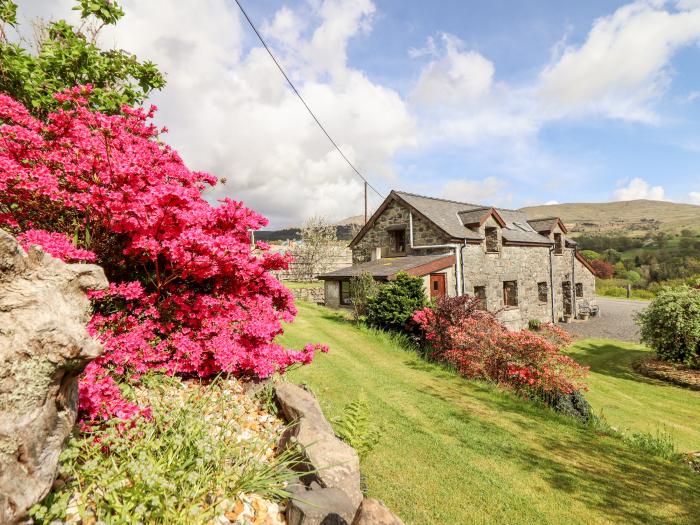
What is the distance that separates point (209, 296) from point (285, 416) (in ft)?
6.33

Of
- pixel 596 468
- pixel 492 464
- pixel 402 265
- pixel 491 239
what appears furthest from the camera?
pixel 491 239

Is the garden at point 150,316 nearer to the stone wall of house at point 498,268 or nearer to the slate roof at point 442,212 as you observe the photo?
the stone wall of house at point 498,268

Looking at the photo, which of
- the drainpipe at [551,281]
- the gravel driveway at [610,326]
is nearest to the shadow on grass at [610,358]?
the gravel driveway at [610,326]

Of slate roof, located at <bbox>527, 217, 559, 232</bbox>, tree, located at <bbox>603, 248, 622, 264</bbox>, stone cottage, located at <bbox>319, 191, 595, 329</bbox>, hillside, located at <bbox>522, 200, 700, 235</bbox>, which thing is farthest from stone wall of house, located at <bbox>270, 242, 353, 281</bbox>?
hillside, located at <bbox>522, 200, 700, 235</bbox>

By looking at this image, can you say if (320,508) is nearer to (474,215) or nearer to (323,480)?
(323,480)

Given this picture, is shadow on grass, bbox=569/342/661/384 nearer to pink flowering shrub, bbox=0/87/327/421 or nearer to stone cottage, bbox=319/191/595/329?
stone cottage, bbox=319/191/595/329

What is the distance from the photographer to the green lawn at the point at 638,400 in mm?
8281

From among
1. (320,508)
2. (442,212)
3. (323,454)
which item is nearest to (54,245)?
(323,454)

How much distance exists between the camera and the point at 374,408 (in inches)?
256

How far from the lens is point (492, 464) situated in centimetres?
497

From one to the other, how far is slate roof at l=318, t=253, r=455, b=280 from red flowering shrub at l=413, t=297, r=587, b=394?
161 inches

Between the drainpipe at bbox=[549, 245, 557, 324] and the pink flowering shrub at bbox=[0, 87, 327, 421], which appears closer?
the pink flowering shrub at bbox=[0, 87, 327, 421]

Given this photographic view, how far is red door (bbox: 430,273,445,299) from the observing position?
54.5 ft

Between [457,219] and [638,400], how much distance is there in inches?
481
